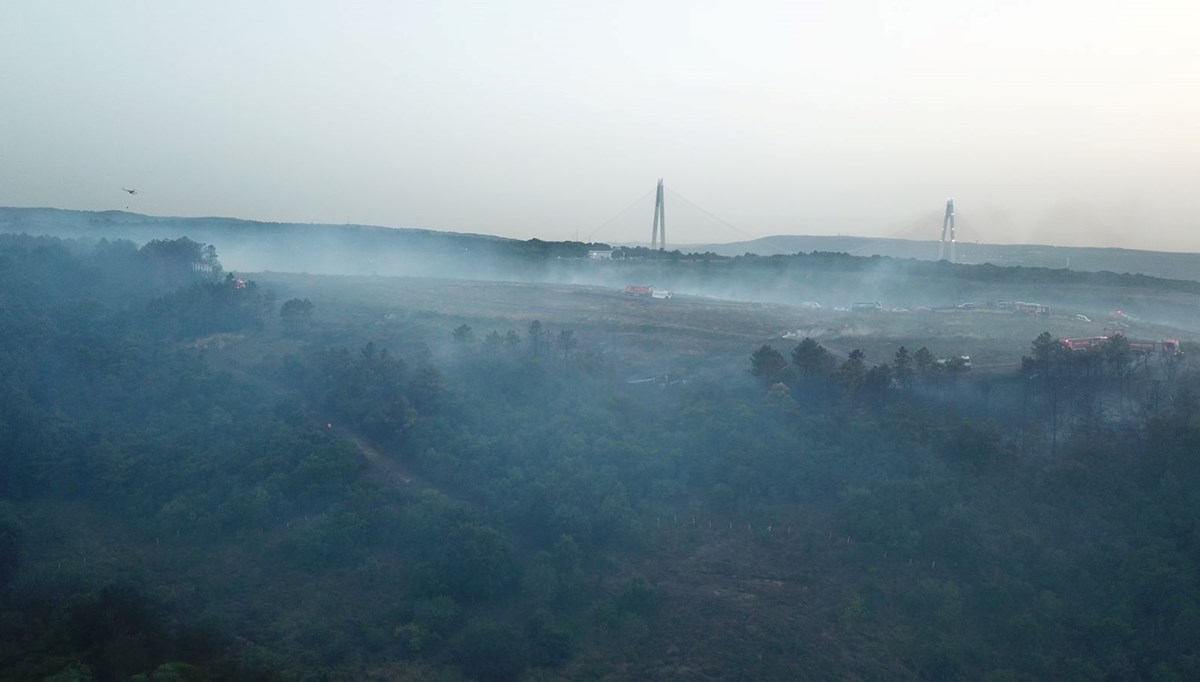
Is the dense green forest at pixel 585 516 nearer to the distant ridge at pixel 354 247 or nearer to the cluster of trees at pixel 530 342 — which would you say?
the cluster of trees at pixel 530 342

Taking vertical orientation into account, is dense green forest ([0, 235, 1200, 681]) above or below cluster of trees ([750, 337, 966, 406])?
below

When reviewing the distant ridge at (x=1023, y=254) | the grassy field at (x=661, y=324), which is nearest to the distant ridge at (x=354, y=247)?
the distant ridge at (x=1023, y=254)

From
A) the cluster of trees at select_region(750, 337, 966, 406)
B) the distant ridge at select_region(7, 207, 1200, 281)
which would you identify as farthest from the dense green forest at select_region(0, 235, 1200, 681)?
the distant ridge at select_region(7, 207, 1200, 281)

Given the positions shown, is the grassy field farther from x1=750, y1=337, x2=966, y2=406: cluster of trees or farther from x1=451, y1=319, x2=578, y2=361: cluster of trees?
x1=750, y1=337, x2=966, y2=406: cluster of trees

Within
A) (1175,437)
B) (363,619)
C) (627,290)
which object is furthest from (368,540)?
(627,290)

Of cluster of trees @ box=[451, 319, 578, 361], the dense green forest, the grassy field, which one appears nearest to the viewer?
the dense green forest

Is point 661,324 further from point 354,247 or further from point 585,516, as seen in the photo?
point 354,247

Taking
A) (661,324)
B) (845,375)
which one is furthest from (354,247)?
(845,375)

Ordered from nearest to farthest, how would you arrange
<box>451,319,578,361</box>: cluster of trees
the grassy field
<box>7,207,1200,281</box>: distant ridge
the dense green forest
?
the dense green forest, <box>451,319,578,361</box>: cluster of trees, the grassy field, <box>7,207,1200,281</box>: distant ridge

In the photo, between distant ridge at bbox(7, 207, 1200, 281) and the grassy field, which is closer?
the grassy field
